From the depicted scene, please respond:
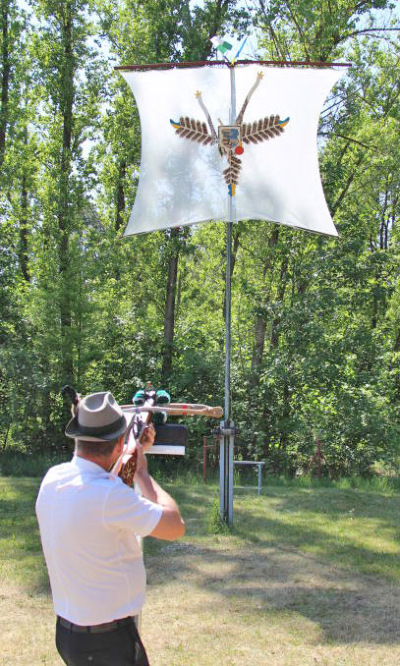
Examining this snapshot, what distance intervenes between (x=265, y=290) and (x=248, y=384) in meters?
2.14

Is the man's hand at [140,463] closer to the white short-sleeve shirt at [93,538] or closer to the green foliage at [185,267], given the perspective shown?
the white short-sleeve shirt at [93,538]

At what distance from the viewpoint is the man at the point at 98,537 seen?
2377mm

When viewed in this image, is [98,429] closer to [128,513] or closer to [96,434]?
[96,434]

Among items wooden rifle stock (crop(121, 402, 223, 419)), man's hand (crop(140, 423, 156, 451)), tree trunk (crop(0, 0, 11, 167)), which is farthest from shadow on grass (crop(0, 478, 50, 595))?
tree trunk (crop(0, 0, 11, 167))

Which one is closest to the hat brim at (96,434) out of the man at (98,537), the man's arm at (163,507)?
the man at (98,537)

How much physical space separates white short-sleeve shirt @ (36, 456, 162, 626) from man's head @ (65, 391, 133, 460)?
54 mm

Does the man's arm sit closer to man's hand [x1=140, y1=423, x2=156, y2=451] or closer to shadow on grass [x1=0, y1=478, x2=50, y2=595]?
man's hand [x1=140, y1=423, x2=156, y2=451]

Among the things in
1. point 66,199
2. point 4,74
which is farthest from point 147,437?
point 4,74

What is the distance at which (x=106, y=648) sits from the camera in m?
2.43

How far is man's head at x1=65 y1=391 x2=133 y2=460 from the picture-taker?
96.0 inches

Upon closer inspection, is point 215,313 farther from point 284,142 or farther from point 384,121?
point 284,142

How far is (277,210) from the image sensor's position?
25.1 ft

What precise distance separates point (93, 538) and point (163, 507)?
0.26 meters

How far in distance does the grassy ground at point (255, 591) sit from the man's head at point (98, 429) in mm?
2587
